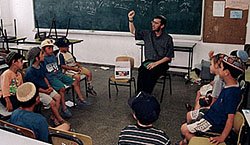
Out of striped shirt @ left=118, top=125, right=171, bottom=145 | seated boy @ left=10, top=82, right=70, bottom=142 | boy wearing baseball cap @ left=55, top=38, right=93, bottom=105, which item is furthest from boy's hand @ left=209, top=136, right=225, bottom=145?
boy wearing baseball cap @ left=55, top=38, right=93, bottom=105

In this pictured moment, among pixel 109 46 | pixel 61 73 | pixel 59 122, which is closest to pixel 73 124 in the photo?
pixel 59 122

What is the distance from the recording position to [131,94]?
494cm

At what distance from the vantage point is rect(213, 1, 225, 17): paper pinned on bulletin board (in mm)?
5391

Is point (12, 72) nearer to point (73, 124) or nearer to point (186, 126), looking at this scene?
point (73, 124)

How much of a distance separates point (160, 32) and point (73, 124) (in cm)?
184

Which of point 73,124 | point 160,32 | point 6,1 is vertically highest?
point 6,1

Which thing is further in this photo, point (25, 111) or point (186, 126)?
point (186, 126)

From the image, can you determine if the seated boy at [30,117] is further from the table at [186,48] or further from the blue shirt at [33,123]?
the table at [186,48]

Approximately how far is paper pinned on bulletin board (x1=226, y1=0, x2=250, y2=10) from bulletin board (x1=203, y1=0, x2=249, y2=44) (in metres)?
0.07

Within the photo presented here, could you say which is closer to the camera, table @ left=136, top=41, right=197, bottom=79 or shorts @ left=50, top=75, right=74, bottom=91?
shorts @ left=50, top=75, right=74, bottom=91

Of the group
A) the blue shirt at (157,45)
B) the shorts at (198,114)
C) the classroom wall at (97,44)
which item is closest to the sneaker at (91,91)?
the blue shirt at (157,45)

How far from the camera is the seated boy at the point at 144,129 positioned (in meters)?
1.84

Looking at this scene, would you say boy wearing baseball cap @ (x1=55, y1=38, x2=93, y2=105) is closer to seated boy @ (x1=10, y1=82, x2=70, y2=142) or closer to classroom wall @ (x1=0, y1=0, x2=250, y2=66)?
seated boy @ (x1=10, y1=82, x2=70, y2=142)

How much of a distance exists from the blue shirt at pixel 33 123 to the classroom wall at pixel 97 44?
402 centimetres
